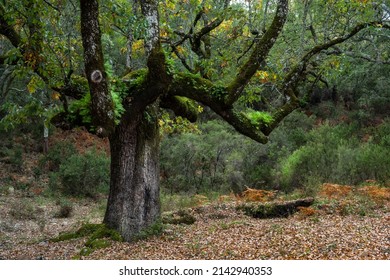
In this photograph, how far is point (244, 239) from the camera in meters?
8.23

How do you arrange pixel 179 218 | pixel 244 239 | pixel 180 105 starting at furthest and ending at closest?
pixel 179 218 → pixel 180 105 → pixel 244 239

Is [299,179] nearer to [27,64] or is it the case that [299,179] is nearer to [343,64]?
[343,64]

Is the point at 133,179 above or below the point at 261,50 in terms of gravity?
below

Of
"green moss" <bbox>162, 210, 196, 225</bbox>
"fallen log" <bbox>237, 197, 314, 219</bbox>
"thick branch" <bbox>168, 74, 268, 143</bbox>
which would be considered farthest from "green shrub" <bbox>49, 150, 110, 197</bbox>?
"thick branch" <bbox>168, 74, 268, 143</bbox>

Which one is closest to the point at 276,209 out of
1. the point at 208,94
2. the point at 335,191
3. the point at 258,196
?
the point at 258,196

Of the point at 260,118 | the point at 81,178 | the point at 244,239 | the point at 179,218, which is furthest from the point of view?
Answer: the point at 81,178

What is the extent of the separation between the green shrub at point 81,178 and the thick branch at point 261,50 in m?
12.3

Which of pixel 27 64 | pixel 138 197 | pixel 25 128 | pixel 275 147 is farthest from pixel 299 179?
pixel 25 128

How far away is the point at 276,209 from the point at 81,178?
1067 cm

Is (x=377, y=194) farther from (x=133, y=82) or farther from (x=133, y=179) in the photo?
(x=133, y=82)

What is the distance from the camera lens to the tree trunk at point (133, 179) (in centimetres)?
901

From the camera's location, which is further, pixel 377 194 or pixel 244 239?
pixel 377 194

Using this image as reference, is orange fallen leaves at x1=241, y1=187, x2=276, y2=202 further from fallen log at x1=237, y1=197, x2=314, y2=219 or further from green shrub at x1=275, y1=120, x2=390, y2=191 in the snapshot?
green shrub at x1=275, y1=120, x2=390, y2=191

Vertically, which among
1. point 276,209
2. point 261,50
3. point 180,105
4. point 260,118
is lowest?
point 276,209
